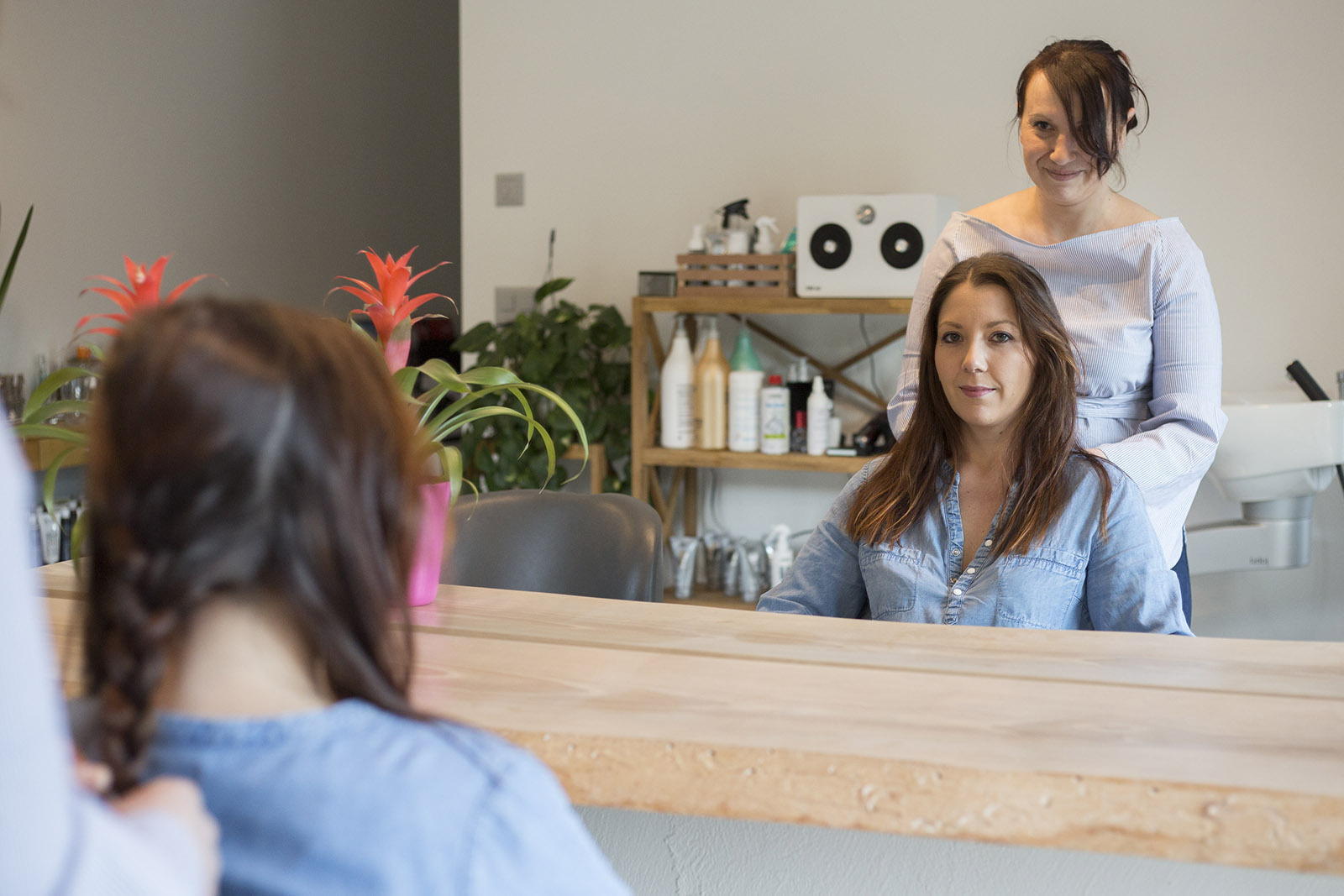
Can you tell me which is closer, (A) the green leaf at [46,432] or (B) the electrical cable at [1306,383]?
(A) the green leaf at [46,432]

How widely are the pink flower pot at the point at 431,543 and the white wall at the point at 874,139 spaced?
220 cm

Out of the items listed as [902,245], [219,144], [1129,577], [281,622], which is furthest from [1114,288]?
[219,144]

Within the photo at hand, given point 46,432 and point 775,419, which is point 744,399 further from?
point 46,432

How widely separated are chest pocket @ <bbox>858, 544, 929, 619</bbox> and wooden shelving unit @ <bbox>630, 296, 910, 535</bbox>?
1.53m

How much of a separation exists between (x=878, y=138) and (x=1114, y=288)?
149 centimetres

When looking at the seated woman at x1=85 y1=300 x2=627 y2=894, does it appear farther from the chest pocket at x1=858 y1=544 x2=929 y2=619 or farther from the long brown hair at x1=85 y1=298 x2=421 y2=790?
the chest pocket at x1=858 y1=544 x2=929 y2=619

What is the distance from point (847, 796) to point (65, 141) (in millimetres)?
3711

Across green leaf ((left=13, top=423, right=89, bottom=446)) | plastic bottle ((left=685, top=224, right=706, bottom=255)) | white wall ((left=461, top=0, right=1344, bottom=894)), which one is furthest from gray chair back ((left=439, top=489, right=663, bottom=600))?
white wall ((left=461, top=0, right=1344, bottom=894))

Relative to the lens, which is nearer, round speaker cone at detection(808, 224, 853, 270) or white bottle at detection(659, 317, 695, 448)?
round speaker cone at detection(808, 224, 853, 270)

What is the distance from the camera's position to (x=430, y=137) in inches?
213

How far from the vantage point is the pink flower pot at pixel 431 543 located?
126 cm

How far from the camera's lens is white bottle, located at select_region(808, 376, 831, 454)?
10.2 feet

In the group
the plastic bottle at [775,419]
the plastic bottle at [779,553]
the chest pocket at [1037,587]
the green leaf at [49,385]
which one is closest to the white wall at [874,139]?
the plastic bottle at [779,553]

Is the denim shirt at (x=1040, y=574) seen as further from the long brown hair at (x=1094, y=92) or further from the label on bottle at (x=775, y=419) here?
the label on bottle at (x=775, y=419)
